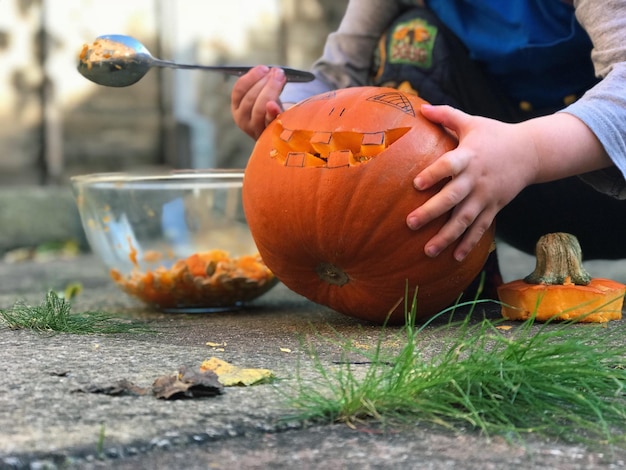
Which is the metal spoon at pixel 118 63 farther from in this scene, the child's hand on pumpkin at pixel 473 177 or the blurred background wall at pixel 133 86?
the blurred background wall at pixel 133 86

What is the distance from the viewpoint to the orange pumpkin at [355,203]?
4.49ft

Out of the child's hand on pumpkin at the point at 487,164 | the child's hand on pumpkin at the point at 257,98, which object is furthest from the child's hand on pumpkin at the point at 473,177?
the child's hand on pumpkin at the point at 257,98

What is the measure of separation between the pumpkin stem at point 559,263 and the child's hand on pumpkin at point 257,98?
60cm

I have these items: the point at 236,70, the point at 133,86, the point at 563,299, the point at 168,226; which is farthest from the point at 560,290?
the point at 133,86

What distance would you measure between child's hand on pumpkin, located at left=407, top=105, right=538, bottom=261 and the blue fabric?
46 cm

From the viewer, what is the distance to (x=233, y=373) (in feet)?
3.60

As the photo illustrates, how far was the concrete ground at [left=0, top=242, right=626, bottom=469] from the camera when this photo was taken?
80 cm

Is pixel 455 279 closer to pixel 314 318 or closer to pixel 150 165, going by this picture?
pixel 314 318

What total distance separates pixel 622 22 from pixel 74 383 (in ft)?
3.68

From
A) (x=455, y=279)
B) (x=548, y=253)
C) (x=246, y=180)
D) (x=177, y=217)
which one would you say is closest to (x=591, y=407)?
(x=455, y=279)

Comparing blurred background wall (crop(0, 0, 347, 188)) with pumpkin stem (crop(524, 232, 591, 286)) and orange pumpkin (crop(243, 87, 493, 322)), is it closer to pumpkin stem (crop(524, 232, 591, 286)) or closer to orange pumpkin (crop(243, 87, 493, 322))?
orange pumpkin (crop(243, 87, 493, 322))

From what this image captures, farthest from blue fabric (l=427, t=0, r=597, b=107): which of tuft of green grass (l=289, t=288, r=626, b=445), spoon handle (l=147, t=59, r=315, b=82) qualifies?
tuft of green grass (l=289, t=288, r=626, b=445)

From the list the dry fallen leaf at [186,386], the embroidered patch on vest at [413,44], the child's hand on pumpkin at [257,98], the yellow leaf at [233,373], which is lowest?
the yellow leaf at [233,373]

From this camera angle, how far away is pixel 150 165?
4656 millimetres
